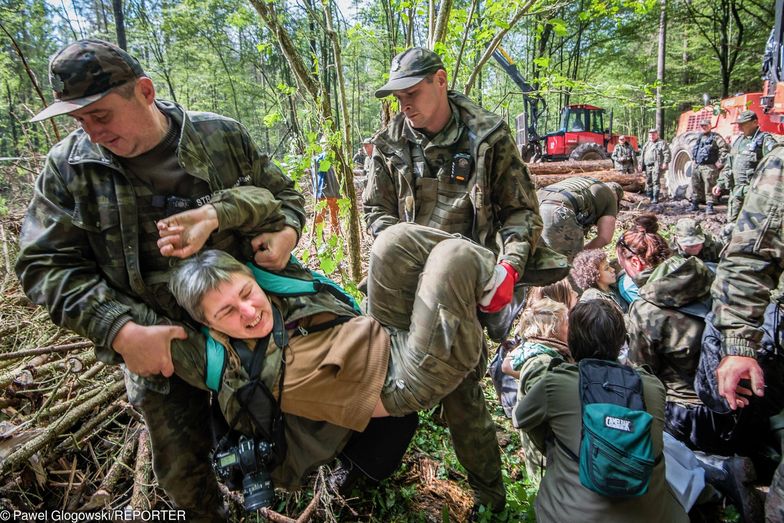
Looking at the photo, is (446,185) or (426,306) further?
(446,185)

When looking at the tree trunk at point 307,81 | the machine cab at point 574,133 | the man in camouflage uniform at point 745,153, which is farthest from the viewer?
the machine cab at point 574,133

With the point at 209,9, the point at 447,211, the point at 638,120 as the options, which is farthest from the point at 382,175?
the point at 638,120

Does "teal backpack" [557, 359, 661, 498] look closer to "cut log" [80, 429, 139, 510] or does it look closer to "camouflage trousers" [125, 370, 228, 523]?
"camouflage trousers" [125, 370, 228, 523]

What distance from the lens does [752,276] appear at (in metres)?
1.86

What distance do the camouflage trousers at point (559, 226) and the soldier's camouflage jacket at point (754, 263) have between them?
186 centimetres

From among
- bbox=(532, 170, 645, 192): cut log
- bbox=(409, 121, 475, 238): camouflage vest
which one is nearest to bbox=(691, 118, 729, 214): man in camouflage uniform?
bbox=(532, 170, 645, 192): cut log

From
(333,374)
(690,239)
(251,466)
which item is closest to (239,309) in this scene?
(333,374)

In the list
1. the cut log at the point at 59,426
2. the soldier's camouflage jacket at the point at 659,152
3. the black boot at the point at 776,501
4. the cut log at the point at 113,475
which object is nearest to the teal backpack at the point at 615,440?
the black boot at the point at 776,501

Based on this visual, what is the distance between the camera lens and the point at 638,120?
3316cm

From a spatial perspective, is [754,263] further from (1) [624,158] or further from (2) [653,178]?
(1) [624,158]

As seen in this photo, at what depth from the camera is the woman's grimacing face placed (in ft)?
4.67

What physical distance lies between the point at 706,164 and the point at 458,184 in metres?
9.23

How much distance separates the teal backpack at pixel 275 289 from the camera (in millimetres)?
1481

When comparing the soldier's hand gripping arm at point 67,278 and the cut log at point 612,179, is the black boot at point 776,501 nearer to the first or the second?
the soldier's hand gripping arm at point 67,278
